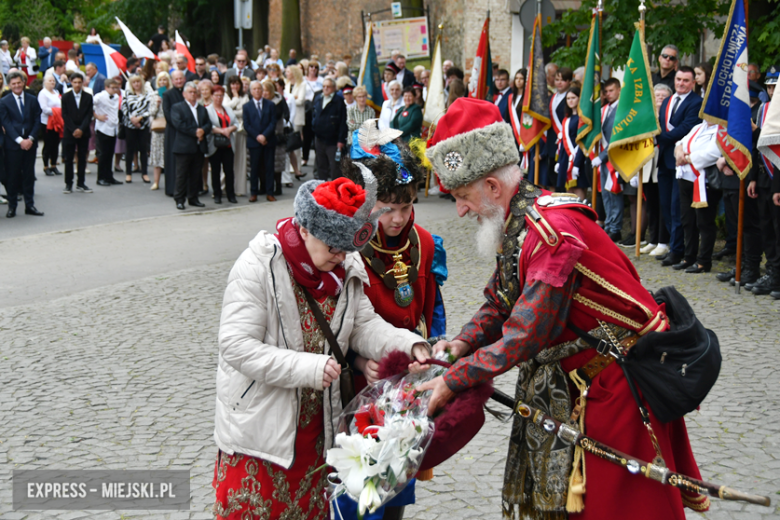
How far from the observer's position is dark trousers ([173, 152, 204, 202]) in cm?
1406

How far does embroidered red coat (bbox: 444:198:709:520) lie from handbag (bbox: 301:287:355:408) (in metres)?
0.51

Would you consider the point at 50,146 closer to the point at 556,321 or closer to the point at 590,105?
the point at 590,105

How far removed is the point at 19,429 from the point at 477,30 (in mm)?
20899

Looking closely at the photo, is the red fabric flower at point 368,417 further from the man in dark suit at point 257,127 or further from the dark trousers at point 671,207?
the man in dark suit at point 257,127

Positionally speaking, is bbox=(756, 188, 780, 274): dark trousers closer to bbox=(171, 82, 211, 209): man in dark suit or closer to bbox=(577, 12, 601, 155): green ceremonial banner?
bbox=(577, 12, 601, 155): green ceremonial banner

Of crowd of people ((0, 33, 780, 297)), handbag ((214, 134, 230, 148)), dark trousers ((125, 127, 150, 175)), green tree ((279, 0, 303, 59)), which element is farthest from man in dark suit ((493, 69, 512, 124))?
green tree ((279, 0, 303, 59))

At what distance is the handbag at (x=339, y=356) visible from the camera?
3033 millimetres

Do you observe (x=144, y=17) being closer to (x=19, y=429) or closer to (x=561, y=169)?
(x=561, y=169)

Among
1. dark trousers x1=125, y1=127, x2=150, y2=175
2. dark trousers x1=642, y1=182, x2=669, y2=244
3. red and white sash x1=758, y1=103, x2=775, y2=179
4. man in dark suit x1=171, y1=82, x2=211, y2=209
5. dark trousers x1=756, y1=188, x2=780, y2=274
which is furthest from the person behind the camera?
dark trousers x1=125, y1=127, x2=150, y2=175

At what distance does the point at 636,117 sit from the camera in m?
9.91

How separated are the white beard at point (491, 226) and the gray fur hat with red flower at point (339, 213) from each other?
0.41m

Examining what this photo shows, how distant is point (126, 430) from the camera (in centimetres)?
521

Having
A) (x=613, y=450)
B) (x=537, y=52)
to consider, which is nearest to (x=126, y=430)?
(x=613, y=450)

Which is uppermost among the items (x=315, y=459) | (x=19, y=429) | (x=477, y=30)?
(x=477, y=30)
